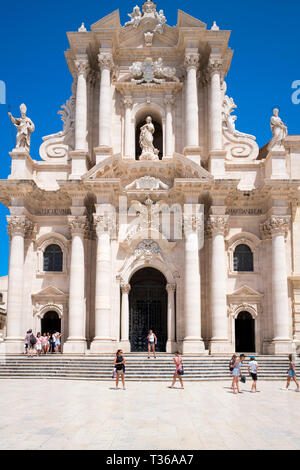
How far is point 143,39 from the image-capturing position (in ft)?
110

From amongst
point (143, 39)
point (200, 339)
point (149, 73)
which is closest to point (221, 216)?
point (200, 339)

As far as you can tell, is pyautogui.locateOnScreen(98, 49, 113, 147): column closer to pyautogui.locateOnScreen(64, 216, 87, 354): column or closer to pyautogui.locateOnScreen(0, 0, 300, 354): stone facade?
pyautogui.locateOnScreen(0, 0, 300, 354): stone facade

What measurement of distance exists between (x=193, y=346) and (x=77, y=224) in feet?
30.2

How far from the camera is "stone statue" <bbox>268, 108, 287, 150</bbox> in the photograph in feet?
100

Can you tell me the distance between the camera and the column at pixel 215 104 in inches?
1218

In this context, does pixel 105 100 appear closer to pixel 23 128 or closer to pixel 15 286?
pixel 23 128

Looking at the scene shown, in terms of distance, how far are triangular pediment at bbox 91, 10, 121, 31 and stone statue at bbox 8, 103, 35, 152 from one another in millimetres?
6513

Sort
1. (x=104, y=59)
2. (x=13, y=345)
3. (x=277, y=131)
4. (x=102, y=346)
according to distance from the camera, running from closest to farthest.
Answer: (x=102, y=346)
(x=13, y=345)
(x=277, y=131)
(x=104, y=59)

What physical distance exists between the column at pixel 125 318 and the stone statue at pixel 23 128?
32.9 feet

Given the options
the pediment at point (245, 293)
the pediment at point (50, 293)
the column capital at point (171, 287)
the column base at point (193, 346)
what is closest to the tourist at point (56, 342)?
the pediment at point (50, 293)

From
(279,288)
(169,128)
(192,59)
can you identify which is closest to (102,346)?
(279,288)

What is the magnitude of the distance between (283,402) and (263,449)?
6.69 m

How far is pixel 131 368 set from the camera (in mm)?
23406

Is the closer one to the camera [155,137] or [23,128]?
[23,128]
